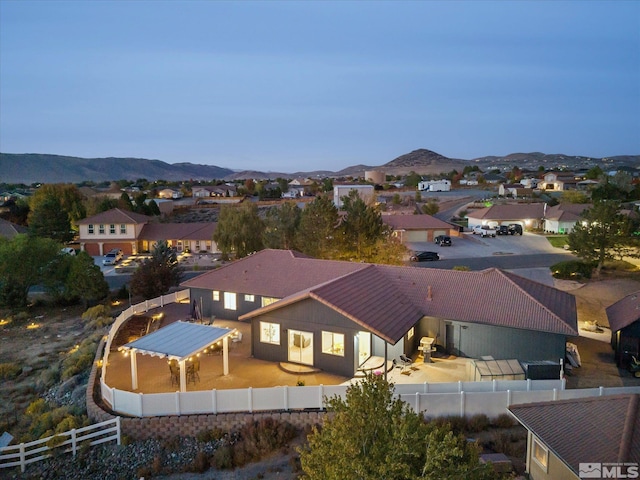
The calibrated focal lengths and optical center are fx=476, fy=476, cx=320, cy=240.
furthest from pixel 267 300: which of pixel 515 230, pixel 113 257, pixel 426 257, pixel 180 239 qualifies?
pixel 515 230

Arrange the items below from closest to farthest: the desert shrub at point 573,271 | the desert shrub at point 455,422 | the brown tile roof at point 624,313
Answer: the desert shrub at point 455,422
the brown tile roof at point 624,313
the desert shrub at point 573,271

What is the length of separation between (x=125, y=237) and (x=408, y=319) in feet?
149

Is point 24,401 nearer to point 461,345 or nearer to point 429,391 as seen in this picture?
point 429,391

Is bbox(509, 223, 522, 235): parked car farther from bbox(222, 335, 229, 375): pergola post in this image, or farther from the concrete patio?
bbox(222, 335, 229, 375): pergola post

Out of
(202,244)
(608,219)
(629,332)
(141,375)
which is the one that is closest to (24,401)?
(141,375)

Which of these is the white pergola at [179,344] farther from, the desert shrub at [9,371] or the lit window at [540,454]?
the lit window at [540,454]

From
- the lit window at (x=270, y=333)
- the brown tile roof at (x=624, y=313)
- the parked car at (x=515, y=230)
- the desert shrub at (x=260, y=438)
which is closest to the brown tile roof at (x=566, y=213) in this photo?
the parked car at (x=515, y=230)

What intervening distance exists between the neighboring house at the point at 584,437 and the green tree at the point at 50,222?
59.8 m

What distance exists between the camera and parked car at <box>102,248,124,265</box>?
167 ft

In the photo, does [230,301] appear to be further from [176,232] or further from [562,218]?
[562,218]

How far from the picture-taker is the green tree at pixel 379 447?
7.01m

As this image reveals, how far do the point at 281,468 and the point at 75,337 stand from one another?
2117 cm

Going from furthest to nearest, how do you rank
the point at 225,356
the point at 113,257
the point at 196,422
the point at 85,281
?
the point at 113,257 < the point at 85,281 < the point at 225,356 < the point at 196,422

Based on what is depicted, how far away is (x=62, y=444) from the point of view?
50.0 ft
